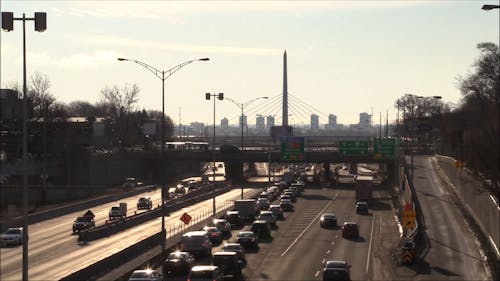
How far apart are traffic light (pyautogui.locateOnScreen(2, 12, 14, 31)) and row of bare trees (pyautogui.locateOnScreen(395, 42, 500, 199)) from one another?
934 inches

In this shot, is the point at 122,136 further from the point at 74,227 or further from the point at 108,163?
the point at 74,227

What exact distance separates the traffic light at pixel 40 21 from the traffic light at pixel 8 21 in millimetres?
903

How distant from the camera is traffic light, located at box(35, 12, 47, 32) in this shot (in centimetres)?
2667

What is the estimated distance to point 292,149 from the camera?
9894 centimetres

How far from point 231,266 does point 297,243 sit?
18.6m

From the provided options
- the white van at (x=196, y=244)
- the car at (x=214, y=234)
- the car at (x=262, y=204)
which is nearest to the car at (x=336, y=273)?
the white van at (x=196, y=244)

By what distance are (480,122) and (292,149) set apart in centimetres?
4993

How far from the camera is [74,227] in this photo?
61500mm

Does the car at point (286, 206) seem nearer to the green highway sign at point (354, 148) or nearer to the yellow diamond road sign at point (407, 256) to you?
the green highway sign at point (354, 148)

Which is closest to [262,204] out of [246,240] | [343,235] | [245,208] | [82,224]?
[245,208]

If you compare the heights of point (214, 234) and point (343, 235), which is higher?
point (214, 234)

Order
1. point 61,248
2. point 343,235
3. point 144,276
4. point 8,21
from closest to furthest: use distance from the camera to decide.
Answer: point 8,21
point 144,276
point 61,248
point 343,235

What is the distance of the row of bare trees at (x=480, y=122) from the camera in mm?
41969

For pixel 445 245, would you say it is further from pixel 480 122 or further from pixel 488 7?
pixel 488 7
